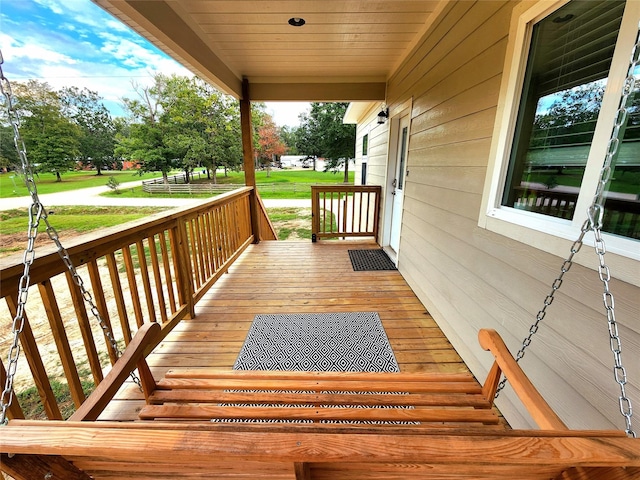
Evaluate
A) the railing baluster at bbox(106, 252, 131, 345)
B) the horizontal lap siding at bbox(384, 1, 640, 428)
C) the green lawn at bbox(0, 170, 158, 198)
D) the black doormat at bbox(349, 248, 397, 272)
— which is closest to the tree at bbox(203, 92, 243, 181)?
the green lawn at bbox(0, 170, 158, 198)

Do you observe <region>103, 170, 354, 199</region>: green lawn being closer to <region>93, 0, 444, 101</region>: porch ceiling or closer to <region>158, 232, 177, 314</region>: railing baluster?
<region>93, 0, 444, 101</region>: porch ceiling

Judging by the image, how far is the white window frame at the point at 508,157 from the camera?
0.91m

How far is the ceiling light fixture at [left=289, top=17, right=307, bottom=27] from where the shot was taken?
2298 millimetres

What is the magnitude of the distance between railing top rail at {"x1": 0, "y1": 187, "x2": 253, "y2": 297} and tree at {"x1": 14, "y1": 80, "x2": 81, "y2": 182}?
420 cm

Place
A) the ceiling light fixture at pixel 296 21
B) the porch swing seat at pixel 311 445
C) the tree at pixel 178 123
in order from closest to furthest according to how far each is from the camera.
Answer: the porch swing seat at pixel 311 445
the ceiling light fixture at pixel 296 21
the tree at pixel 178 123

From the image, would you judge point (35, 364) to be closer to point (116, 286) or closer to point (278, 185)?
point (116, 286)

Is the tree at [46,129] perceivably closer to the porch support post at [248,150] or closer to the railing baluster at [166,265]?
the porch support post at [248,150]

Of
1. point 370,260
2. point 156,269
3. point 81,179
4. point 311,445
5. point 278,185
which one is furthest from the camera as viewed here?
point 278,185

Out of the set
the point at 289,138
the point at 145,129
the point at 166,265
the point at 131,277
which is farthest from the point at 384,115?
the point at 289,138

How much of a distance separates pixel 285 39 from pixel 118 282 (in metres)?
2.66

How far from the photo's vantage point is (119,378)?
3.28ft

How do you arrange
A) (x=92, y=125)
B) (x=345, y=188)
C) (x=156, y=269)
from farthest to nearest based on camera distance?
1. (x=92, y=125)
2. (x=345, y=188)
3. (x=156, y=269)

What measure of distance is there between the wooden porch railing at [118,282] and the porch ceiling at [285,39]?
53.5 inches

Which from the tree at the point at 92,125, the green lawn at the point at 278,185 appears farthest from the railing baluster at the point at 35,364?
the green lawn at the point at 278,185
